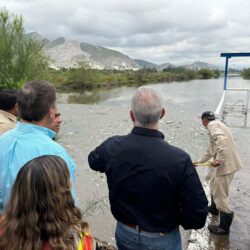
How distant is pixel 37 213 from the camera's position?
126cm

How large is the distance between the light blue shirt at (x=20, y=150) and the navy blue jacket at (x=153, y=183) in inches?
17.1

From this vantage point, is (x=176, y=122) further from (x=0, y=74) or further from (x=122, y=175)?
(x=122, y=175)

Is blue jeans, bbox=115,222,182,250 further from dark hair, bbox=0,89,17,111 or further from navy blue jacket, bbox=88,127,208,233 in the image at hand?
dark hair, bbox=0,89,17,111

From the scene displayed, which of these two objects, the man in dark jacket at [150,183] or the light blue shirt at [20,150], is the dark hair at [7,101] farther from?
the man in dark jacket at [150,183]

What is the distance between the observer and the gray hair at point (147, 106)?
6.59 feet

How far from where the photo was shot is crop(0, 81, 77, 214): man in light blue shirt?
1844 millimetres

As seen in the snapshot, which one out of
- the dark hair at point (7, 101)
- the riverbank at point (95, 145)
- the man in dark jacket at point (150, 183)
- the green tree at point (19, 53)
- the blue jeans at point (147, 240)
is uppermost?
the green tree at point (19, 53)

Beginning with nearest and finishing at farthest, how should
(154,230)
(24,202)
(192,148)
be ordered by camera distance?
(24,202), (154,230), (192,148)

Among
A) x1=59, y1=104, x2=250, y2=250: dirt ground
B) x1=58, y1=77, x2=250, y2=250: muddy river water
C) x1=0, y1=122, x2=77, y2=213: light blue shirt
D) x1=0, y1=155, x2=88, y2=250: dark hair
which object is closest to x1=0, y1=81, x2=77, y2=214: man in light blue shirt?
x1=0, y1=122, x2=77, y2=213: light blue shirt

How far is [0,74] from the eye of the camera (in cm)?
1128

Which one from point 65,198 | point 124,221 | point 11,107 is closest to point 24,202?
point 65,198

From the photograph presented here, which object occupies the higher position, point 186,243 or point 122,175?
point 122,175

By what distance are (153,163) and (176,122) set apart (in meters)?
12.7

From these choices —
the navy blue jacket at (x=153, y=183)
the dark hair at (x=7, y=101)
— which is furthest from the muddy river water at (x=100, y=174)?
the navy blue jacket at (x=153, y=183)
